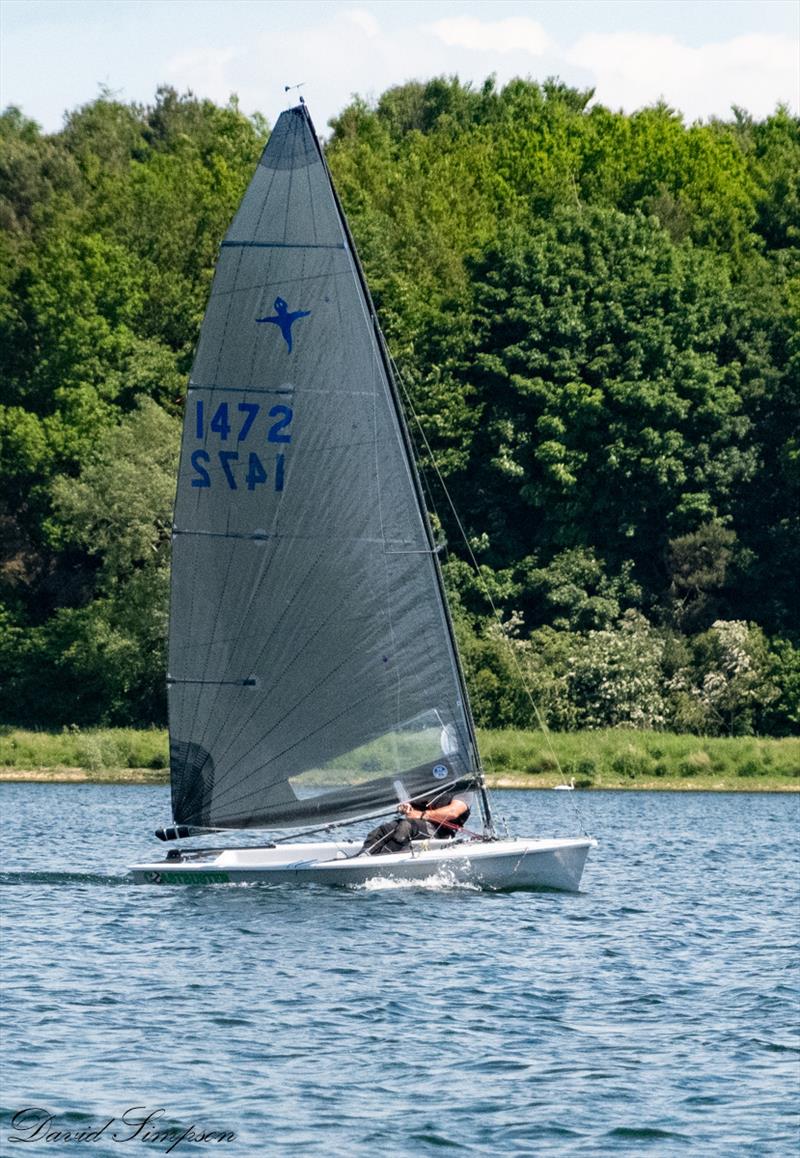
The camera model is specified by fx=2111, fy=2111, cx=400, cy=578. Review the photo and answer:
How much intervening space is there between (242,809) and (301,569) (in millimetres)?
3376

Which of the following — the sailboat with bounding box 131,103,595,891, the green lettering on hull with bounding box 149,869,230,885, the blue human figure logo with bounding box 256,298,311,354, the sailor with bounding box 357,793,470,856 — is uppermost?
the blue human figure logo with bounding box 256,298,311,354

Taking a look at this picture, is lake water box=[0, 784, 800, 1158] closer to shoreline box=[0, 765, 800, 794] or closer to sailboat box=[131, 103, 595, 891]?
sailboat box=[131, 103, 595, 891]

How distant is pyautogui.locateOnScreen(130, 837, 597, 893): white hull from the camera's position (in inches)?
1072

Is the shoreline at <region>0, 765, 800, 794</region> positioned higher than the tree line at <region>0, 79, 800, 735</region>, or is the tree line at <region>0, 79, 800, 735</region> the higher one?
the tree line at <region>0, 79, 800, 735</region>

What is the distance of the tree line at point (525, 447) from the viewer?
65.1 meters

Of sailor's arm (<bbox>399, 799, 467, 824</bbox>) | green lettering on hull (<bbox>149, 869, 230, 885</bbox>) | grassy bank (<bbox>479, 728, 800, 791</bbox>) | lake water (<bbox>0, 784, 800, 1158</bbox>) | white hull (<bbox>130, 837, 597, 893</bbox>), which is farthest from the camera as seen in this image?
grassy bank (<bbox>479, 728, 800, 791</bbox>)

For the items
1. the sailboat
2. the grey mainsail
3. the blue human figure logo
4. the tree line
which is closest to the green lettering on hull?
the sailboat

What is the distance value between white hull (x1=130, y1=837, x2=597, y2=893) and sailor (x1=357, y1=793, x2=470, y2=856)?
25cm

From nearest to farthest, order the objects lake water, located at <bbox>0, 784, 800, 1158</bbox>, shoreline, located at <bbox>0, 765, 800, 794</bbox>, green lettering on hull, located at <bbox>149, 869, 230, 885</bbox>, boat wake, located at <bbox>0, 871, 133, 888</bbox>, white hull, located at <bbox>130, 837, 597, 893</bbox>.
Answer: lake water, located at <bbox>0, 784, 800, 1158</bbox> → white hull, located at <bbox>130, 837, 597, 893</bbox> → green lettering on hull, located at <bbox>149, 869, 230, 885</bbox> → boat wake, located at <bbox>0, 871, 133, 888</bbox> → shoreline, located at <bbox>0, 765, 800, 794</bbox>

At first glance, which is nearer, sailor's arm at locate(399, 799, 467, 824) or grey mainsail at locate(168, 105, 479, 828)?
grey mainsail at locate(168, 105, 479, 828)

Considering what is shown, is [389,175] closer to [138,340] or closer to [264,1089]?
[138,340]

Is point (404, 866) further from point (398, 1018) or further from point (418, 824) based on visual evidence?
point (398, 1018)

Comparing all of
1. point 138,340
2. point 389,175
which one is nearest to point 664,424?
point 138,340

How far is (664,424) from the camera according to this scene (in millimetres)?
70750
